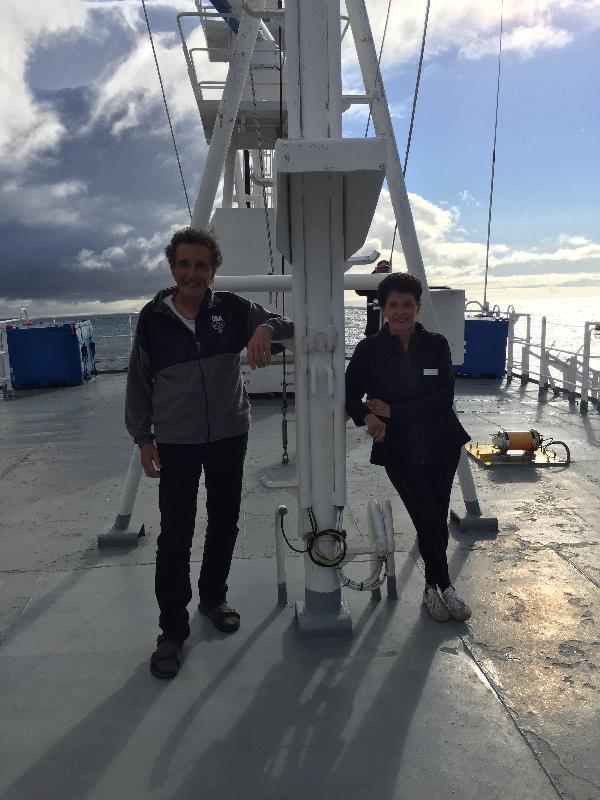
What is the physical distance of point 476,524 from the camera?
4129mm

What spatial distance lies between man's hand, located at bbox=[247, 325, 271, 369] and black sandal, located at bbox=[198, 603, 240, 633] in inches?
49.6

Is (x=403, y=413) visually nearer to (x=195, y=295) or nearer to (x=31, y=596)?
(x=195, y=295)

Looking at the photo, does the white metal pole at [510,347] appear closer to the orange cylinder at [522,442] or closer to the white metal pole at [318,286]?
the orange cylinder at [522,442]

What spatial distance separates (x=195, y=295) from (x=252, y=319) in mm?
296

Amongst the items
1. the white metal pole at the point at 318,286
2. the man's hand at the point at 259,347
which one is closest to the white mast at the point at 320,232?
the white metal pole at the point at 318,286

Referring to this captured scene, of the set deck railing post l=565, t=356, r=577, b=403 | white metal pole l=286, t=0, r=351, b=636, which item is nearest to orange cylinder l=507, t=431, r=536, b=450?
white metal pole l=286, t=0, r=351, b=636

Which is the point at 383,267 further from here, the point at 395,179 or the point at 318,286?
the point at 318,286

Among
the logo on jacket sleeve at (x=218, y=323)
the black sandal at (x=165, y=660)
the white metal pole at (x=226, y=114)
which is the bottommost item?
the black sandal at (x=165, y=660)

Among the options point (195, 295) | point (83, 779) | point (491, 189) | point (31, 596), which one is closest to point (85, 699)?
point (83, 779)

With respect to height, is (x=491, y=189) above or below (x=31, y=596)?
above

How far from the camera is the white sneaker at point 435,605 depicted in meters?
2.94

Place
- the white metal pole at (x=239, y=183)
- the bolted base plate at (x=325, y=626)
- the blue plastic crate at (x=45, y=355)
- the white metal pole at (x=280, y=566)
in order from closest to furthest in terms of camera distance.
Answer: the bolted base plate at (x=325, y=626), the white metal pole at (x=280, y=566), the white metal pole at (x=239, y=183), the blue plastic crate at (x=45, y=355)

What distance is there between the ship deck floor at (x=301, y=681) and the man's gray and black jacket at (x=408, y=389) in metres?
0.87

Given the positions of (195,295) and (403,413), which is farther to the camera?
(403,413)
